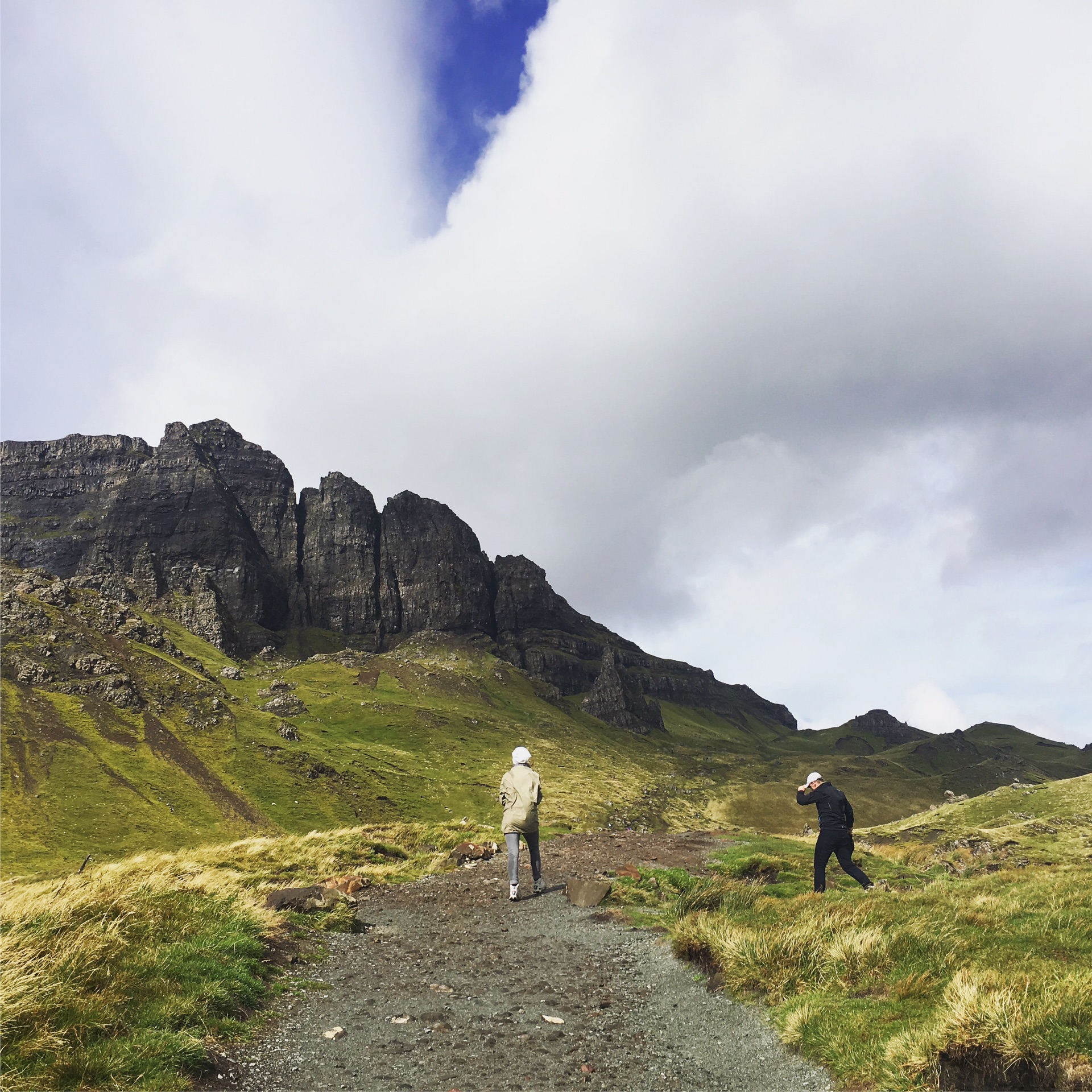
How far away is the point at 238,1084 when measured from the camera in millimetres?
7684

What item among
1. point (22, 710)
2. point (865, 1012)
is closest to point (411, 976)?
point (865, 1012)

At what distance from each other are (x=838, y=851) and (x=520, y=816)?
9648mm

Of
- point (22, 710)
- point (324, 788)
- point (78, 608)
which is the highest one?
point (78, 608)

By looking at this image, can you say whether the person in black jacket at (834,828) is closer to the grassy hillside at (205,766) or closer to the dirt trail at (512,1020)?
the dirt trail at (512,1020)

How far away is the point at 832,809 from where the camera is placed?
18.5 metres

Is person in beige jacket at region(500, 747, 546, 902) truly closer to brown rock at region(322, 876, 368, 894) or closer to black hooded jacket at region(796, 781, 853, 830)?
brown rock at region(322, 876, 368, 894)

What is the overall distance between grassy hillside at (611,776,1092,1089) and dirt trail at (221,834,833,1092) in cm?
55

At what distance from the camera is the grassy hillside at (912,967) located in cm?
618

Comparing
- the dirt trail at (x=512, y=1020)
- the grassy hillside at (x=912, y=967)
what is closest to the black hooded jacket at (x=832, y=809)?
the grassy hillside at (x=912, y=967)

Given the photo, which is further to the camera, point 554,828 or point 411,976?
point 554,828

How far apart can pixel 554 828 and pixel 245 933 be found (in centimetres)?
2563

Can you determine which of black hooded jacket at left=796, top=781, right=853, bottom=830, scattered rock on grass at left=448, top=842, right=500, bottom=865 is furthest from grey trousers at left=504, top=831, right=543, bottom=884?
black hooded jacket at left=796, top=781, right=853, bottom=830

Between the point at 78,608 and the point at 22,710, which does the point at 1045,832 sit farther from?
the point at 78,608

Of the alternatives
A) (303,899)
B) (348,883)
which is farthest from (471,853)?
(303,899)
